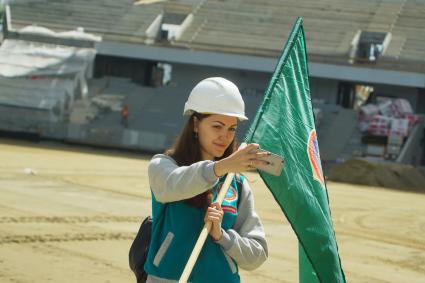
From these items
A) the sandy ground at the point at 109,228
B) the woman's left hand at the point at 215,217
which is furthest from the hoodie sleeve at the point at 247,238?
the sandy ground at the point at 109,228

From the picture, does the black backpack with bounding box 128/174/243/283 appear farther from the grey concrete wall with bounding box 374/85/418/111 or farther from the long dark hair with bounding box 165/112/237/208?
the grey concrete wall with bounding box 374/85/418/111

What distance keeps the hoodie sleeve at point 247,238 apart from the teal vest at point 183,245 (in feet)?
0.20

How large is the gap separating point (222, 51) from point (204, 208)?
1599 inches

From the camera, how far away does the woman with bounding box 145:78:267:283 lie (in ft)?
12.4

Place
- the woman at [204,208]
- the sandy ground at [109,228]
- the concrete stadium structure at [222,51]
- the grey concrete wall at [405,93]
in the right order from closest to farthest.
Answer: the woman at [204,208]
the sandy ground at [109,228]
the concrete stadium structure at [222,51]
the grey concrete wall at [405,93]

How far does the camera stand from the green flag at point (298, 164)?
3.95m

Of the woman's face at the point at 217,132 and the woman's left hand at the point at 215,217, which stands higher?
the woman's face at the point at 217,132

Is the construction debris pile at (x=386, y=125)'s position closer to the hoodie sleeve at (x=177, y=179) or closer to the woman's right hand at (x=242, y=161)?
the hoodie sleeve at (x=177, y=179)

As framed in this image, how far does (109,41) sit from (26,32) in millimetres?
4124

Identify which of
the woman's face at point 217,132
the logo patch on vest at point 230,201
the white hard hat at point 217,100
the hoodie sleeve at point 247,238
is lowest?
the hoodie sleeve at point 247,238

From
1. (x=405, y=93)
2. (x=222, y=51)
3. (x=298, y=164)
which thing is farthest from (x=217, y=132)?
(x=222, y=51)

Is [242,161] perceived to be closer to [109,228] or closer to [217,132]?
[217,132]

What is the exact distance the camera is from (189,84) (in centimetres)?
4722

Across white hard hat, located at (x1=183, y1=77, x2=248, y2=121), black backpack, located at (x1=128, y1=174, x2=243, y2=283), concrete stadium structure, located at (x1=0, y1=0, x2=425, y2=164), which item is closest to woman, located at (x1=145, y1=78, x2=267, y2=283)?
white hard hat, located at (x1=183, y1=77, x2=248, y2=121)
